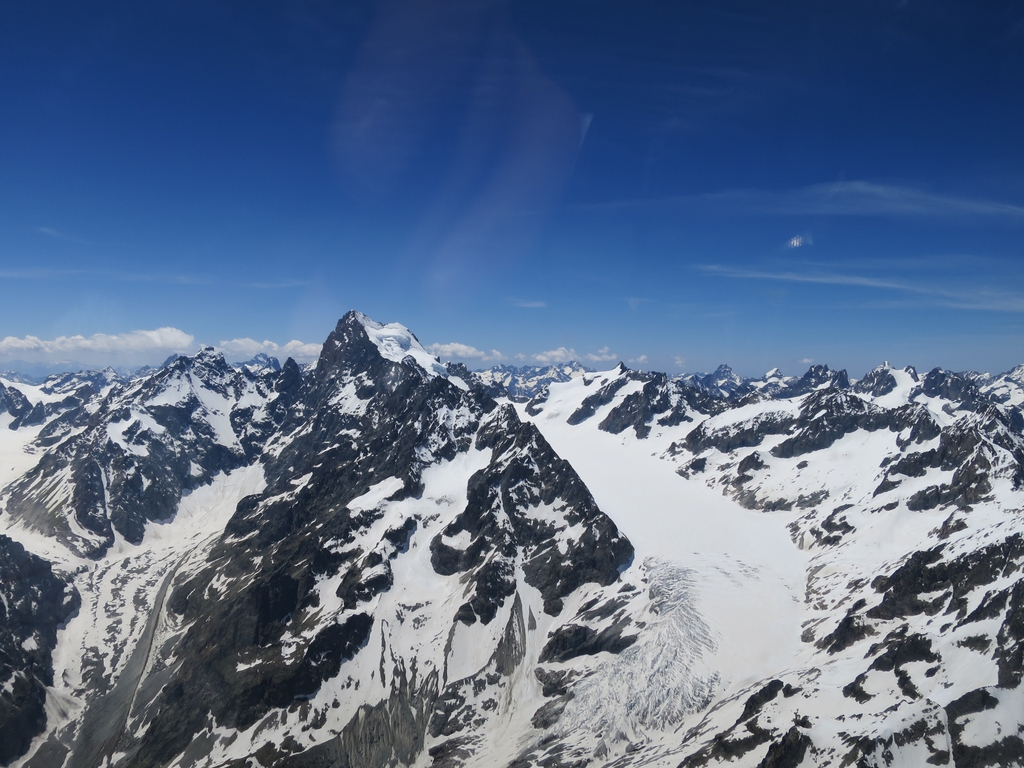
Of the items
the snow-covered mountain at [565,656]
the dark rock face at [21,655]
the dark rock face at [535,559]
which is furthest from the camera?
the dark rock face at [535,559]

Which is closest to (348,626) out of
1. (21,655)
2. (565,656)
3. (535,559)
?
(535,559)

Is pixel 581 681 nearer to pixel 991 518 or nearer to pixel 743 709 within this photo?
pixel 743 709

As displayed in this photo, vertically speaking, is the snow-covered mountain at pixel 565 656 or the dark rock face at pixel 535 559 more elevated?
the dark rock face at pixel 535 559

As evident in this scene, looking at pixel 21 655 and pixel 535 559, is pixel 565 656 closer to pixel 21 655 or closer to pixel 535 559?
pixel 535 559

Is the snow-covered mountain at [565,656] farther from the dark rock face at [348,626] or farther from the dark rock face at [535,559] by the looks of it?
the dark rock face at [535,559]

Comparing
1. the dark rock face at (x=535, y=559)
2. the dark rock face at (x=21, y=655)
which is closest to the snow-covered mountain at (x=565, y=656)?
the dark rock face at (x=21, y=655)

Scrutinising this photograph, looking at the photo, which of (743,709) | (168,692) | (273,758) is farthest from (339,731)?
(743,709)

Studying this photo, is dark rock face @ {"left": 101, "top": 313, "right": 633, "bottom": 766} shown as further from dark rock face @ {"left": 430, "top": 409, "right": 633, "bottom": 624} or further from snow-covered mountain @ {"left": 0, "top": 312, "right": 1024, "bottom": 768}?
snow-covered mountain @ {"left": 0, "top": 312, "right": 1024, "bottom": 768}

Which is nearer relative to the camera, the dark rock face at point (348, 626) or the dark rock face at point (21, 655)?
the dark rock face at point (348, 626)
